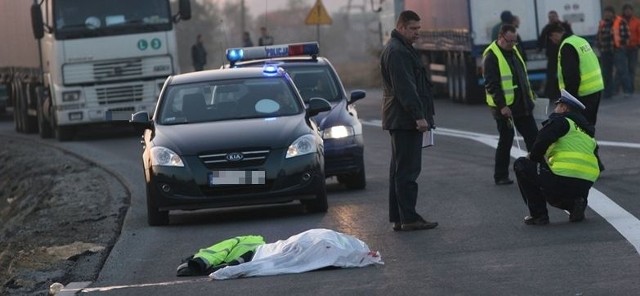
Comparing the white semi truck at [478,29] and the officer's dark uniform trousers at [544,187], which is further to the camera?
the white semi truck at [478,29]

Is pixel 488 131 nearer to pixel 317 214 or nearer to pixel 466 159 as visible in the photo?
pixel 466 159

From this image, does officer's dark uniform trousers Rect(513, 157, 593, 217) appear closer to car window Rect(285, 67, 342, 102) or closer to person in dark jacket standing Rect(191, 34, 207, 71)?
car window Rect(285, 67, 342, 102)

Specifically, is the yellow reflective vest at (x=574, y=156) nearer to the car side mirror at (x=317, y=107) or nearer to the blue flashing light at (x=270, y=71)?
the car side mirror at (x=317, y=107)

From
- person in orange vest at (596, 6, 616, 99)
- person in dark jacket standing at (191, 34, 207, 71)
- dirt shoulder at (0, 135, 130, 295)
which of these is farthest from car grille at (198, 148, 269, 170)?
person in dark jacket standing at (191, 34, 207, 71)

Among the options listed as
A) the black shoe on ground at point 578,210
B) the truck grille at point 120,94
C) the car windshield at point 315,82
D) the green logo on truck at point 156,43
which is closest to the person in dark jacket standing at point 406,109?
the black shoe on ground at point 578,210

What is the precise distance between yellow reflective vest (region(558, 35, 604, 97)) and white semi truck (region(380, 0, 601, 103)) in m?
15.4

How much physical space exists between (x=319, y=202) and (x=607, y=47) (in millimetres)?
18013

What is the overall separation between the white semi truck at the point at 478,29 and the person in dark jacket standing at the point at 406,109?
19.0 meters

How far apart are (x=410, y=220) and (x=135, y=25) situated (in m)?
16.0

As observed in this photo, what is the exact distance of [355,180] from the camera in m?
16.3

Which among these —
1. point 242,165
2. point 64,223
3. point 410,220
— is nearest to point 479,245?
point 410,220

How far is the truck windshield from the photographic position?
27094 millimetres

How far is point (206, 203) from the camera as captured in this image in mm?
13531

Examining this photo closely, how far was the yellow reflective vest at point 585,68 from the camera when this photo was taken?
50.2 ft
